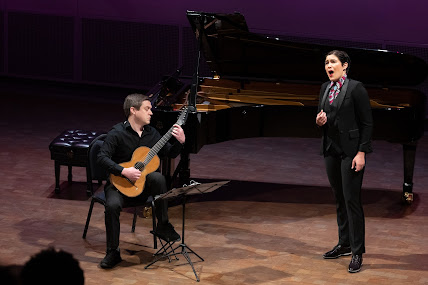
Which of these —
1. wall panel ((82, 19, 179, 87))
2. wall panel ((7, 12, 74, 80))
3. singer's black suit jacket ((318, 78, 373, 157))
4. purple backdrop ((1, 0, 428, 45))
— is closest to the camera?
singer's black suit jacket ((318, 78, 373, 157))

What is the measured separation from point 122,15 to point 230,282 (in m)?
7.21

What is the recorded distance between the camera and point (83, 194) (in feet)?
22.3

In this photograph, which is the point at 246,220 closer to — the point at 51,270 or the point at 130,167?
the point at 130,167

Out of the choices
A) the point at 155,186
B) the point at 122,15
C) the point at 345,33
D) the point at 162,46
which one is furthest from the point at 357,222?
the point at 122,15

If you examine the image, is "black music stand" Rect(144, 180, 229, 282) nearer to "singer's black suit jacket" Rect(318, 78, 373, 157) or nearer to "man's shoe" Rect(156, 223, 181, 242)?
"man's shoe" Rect(156, 223, 181, 242)

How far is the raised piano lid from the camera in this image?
260 inches

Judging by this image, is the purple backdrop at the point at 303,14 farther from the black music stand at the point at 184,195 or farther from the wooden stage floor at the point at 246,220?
the black music stand at the point at 184,195

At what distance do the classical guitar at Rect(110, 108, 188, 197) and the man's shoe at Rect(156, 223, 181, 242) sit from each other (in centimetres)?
29

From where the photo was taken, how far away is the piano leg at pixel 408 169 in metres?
6.54

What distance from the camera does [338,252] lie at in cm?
536

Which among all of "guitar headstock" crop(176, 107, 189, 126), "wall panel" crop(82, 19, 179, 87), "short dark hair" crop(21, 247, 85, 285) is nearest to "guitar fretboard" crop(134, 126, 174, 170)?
"guitar headstock" crop(176, 107, 189, 126)

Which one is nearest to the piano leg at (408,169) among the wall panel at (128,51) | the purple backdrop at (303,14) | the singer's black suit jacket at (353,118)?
the singer's black suit jacket at (353,118)

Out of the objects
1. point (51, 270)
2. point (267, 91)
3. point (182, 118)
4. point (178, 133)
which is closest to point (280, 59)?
point (267, 91)

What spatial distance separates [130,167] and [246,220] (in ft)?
4.45
